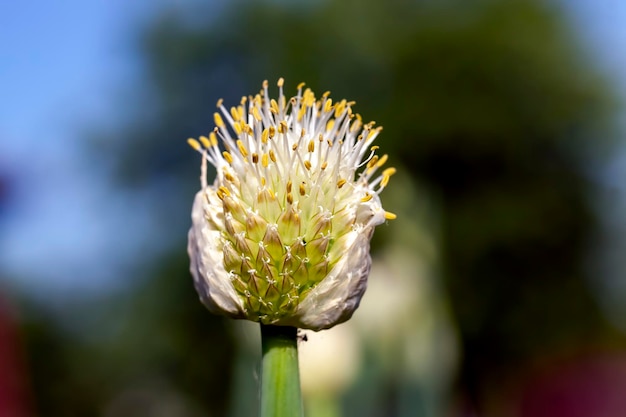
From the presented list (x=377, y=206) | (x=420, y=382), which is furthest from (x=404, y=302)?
(x=377, y=206)

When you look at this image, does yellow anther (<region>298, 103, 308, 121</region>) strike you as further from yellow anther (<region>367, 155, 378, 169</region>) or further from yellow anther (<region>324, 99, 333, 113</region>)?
yellow anther (<region>367, 155, 378, 169</region>)

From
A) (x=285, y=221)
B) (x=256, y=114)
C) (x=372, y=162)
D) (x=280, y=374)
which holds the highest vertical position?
(x=256, y=114)

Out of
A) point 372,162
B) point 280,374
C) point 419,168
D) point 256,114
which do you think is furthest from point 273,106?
point 419,168

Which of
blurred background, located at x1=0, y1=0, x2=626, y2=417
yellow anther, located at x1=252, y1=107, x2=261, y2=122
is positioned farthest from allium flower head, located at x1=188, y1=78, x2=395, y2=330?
blurred background, located at x1=0, y1=0, x2=626, y2=417

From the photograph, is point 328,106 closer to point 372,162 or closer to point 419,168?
point 372,162

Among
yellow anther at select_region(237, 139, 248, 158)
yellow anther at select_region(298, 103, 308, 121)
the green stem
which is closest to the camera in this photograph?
the green stem

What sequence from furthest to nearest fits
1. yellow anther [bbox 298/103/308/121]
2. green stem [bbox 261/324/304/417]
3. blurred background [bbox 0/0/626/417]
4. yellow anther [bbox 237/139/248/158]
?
blurred background [bbox 0/0/626/417]
yellow anther [bbox 298/103/308/121]
yellow anther [bbox 237/139/248/158]
green stem [bbox 261/324/304/417]

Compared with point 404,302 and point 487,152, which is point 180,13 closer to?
point 487,152
